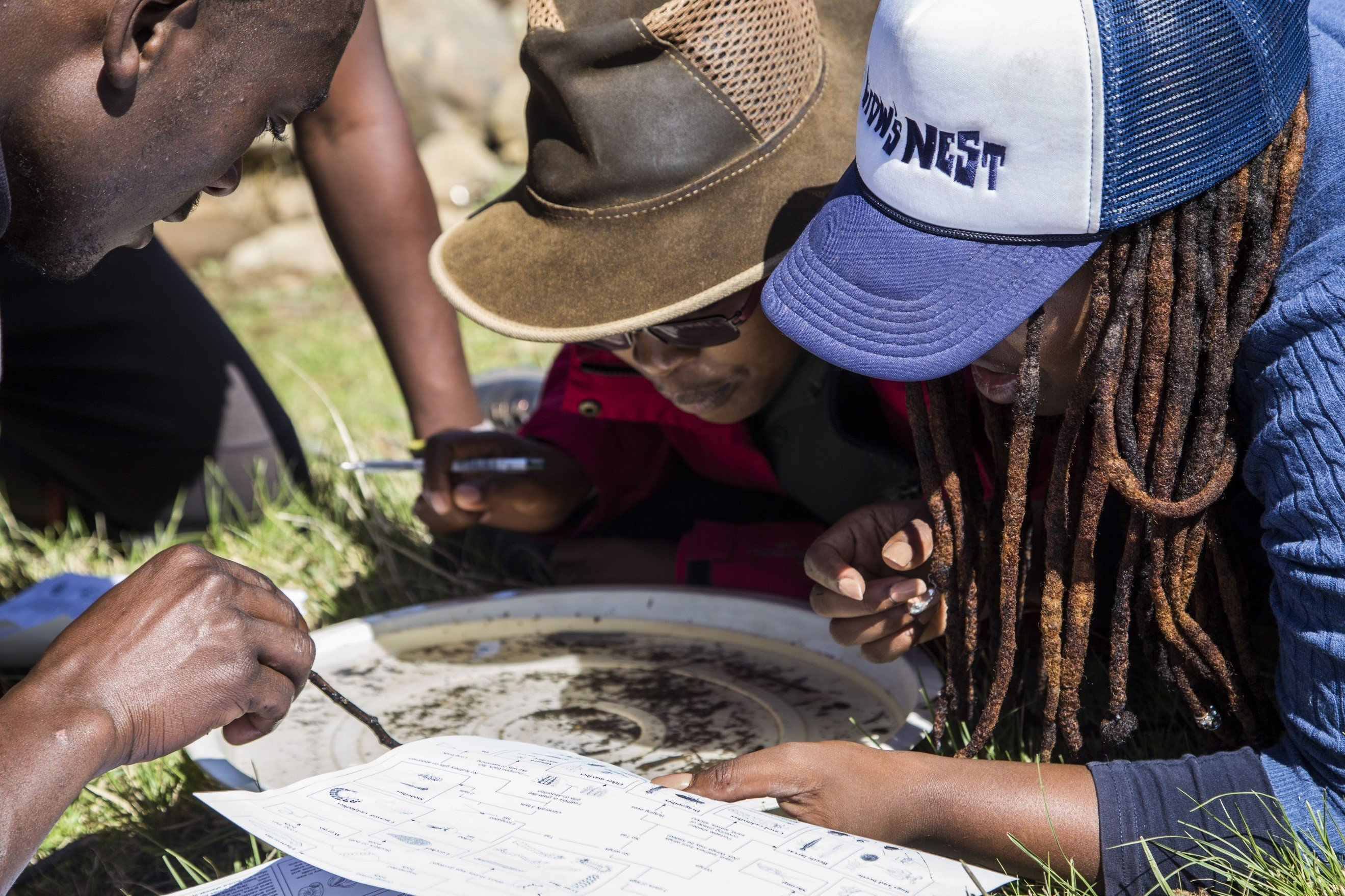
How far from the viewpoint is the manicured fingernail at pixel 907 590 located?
1.68 m

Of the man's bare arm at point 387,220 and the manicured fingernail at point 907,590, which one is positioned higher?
the man's bare arm at point 387,220

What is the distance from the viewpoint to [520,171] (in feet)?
28.1

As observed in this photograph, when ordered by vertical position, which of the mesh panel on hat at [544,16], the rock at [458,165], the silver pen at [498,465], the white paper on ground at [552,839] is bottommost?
the white paper on ground at [552,839]

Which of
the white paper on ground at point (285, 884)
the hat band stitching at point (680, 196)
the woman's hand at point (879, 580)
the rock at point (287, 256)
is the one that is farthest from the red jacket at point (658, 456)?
the rock at point (287, 256)

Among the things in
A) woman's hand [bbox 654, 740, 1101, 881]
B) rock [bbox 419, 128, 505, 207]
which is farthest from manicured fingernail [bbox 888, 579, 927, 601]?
rock [bbox 419, 128, 505, 207]

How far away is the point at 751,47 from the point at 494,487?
114 centimetres

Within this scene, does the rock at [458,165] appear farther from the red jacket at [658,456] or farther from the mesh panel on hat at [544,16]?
the mesh panel on hat at [544,16]

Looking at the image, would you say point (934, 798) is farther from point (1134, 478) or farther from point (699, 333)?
point (699, 333)

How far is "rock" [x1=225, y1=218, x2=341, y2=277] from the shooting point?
7594 millimetres

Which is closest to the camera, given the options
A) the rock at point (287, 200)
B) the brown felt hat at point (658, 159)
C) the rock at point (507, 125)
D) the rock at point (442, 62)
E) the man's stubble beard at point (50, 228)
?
the man's stubble beard at point (50, 228)

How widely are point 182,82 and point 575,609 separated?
1.25 m

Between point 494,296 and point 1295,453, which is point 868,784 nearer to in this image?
point 1295,453

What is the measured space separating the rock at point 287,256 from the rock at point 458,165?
0.93m

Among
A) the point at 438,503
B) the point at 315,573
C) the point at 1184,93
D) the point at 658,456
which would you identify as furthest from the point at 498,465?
the point at 1184,93
